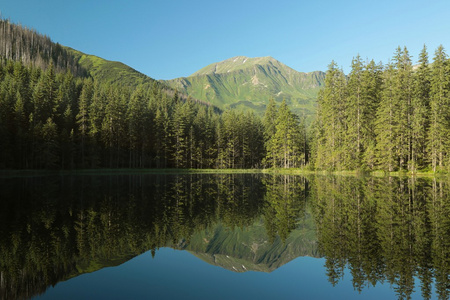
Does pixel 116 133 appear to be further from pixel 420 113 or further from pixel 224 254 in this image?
pixel 224 254

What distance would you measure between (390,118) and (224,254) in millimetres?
55660

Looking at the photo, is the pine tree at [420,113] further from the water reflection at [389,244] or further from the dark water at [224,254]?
the dark water at [224,254]

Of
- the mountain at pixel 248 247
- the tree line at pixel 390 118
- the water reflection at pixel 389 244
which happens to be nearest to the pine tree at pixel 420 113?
the tree line at pixel 390 118

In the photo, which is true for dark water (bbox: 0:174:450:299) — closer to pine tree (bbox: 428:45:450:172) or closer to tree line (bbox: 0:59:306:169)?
pine tree (bbox: 428:45:450:172)

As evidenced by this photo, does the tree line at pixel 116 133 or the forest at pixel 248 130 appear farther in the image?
the tree line at pixel 116 133

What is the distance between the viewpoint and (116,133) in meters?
79.1

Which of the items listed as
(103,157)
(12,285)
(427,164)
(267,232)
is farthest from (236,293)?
(103,157)

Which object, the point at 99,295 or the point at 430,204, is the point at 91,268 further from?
the point at 430,204

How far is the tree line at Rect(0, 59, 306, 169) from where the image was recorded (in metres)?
61.5

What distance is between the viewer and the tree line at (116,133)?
61.5 metres

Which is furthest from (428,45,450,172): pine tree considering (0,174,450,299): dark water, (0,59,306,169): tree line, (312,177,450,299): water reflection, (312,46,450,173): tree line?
(0,174,450,299): dark water

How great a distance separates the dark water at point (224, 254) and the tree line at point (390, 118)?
42405 mm

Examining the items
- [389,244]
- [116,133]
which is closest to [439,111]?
[389,244]

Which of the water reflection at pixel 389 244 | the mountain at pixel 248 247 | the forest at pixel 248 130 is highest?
the forest at pixel 248 130
